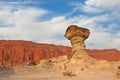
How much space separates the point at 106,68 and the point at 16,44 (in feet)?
188

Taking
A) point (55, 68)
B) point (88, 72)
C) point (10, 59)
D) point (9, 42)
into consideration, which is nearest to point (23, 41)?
point (9, 42)

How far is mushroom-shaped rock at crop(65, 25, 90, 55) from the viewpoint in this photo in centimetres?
3544

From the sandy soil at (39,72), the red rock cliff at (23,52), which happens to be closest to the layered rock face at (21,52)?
the red rock cliff at (23,52)

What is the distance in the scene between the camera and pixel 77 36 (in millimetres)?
35719

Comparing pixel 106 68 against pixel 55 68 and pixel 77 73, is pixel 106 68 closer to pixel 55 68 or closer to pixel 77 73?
pixel 77 73

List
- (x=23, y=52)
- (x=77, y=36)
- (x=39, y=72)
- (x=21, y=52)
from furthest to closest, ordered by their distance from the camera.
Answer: (x=21, y=52)
(x=23, y=52)
(x=77, y=36)
(x=39, y=72)

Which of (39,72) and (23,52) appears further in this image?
(23,52)

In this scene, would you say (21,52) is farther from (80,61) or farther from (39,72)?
(80,61)

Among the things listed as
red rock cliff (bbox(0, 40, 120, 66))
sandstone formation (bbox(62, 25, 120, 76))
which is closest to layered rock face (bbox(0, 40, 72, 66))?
red rock cliff (bbox(0, 40, 120, 66))

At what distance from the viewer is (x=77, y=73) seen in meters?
32.4

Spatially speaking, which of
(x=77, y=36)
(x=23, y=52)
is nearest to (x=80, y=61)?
(x=77, y=36)

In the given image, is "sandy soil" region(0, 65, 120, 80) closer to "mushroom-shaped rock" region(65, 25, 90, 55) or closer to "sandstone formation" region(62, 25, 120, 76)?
"sandstone formation" region(62, 25, 120, 76)

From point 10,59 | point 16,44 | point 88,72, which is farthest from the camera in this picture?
point 16,44

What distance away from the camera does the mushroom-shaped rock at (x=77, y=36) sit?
35.4 metres
